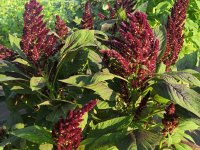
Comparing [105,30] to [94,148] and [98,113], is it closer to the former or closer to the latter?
[98,113]

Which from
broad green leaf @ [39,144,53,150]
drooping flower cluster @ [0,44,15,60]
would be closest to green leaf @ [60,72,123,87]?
broad green leaf @ [39,144,53,150]

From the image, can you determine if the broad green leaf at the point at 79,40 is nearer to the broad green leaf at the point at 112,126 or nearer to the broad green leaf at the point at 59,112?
the broad green leaf at the point at 59,112

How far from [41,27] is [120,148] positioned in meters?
1.09

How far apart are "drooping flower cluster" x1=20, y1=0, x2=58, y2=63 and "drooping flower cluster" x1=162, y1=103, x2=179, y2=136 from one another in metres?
0.99

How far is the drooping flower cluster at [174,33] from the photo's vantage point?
2984 mm

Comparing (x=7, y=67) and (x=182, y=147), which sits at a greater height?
(x=7, y=67)

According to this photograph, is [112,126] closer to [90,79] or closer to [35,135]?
[90,79]

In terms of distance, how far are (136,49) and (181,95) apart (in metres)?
0.43

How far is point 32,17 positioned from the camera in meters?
2.83

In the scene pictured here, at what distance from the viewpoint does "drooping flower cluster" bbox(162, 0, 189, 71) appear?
2.98m

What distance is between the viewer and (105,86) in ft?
8.98

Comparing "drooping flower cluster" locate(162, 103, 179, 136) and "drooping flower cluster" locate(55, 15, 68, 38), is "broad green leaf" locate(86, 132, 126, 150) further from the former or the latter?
"drooping flower cluster" locate(55, 15, 68, 38)

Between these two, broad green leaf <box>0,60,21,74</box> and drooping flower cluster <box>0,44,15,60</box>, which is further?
drooping flower cluster <box>0,44,15,60</box>

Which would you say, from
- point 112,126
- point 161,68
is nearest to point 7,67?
point 112,126
